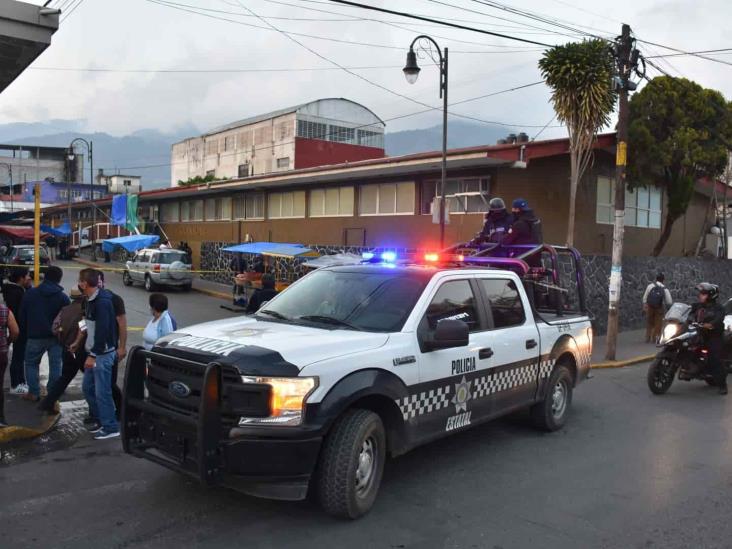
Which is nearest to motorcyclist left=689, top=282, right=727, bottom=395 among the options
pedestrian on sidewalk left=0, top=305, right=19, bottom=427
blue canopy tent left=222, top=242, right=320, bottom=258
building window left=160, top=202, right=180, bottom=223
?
pedestrian on sidewalk left=0, top=305, right=19, bottom=427

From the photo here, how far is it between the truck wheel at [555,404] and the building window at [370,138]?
53.8 meters

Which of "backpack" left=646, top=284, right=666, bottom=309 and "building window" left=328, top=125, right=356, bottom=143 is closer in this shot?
"backpack" left=646, top=284, right=666, bottom=309

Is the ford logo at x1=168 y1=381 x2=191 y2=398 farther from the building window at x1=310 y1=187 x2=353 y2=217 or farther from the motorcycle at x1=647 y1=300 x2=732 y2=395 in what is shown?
the building window at x1=310 y1=187 x2=353 y2=217

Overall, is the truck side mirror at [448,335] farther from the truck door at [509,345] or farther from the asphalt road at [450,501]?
the asphalt road at [450,501]

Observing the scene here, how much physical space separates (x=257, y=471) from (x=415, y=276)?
2.15 metres

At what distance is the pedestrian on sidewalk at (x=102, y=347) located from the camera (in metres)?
5.96

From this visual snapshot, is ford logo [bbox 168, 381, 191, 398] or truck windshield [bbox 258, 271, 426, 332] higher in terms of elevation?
truck windshield [bbox 258, 271, 426, 332]

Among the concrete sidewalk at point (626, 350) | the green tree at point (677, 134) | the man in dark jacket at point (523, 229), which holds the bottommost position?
the concrete sidewalk at point (626, 350)

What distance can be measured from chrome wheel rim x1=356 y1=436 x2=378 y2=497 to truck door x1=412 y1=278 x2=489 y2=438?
40 cm

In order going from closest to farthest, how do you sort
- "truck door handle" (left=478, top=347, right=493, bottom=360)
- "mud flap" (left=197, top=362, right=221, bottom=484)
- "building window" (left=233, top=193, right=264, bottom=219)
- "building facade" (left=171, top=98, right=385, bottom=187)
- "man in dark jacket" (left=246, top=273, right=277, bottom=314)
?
"mud flap" (left=197, top=362, right=221, bottom=484) → "truck door handle" (left=478, top=347, right=493, bottom=360) → "man in dark jacket" (left=246, top=273, right=277, bottom=314) → "building window" (left=233, top=193, right=264, bottom=219) → "building facade" (left=171, top=98, right=385, bottom=187)

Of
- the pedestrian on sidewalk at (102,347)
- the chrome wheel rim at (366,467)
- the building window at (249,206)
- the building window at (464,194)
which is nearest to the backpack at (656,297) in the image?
the building window at (464,194)

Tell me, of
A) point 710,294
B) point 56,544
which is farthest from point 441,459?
point 710,294

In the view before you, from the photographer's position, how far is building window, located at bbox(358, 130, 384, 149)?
59625 millimetres

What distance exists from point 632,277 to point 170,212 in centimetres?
2788
